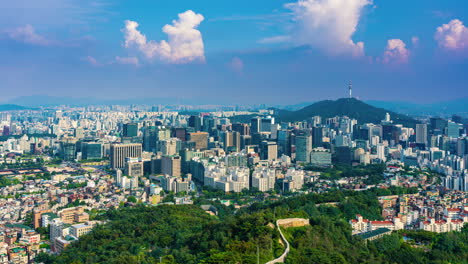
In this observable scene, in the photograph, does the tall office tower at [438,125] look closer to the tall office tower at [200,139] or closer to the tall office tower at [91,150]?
the tall office tower at [200,139]

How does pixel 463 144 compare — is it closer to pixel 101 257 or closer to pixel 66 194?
pixel 66 194

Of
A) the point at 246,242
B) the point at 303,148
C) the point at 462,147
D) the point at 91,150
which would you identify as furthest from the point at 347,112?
the point at 246,242

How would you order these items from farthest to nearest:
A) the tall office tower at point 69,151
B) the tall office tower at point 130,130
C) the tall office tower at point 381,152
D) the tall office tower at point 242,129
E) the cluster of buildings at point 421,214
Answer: the tall office tower at point 242,129, the tall office tower at point 130,130, the tall office tower at point 69,151, the tall office tower at point 381,152, the cluster of buildings at point 421,214

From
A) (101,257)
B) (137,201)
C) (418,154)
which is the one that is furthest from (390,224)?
(418,154)

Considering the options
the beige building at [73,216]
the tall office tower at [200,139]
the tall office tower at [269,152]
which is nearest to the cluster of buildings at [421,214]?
the beige building at [73,216]

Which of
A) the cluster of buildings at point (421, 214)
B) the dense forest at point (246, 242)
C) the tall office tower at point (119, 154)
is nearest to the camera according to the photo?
the dense forest at point (246, 242)

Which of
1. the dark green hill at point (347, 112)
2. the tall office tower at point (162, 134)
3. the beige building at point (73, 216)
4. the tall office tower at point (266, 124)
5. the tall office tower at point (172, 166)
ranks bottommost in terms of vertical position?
the beige building at point (73, 216)
